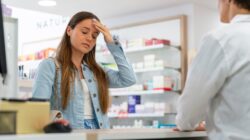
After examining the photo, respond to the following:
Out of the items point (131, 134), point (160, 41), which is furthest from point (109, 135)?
point (160, 41)

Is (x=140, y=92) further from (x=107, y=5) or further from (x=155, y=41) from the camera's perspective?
(x=107, y=5)

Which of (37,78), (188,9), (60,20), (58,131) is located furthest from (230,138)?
(60,20)

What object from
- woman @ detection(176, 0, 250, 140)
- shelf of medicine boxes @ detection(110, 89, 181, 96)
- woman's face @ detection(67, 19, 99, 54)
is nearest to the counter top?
woman @ detection(176, 0, 250, 140)

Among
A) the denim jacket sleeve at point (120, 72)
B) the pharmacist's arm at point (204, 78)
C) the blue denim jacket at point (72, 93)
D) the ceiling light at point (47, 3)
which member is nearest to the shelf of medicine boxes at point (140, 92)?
the ceiling light at point (47, 3)

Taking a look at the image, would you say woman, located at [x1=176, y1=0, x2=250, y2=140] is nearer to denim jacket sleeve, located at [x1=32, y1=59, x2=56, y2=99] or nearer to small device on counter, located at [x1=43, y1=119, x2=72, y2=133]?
small device on counter, located at [x1=43, y1=119, x2=72, y2=133]

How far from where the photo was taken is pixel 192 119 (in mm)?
1450

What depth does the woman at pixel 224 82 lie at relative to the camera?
1.33 m

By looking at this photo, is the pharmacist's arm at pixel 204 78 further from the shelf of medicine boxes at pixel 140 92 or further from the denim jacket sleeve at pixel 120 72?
the shelf of medicine boxes at pixel 140 92

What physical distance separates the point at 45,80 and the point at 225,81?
0.87m

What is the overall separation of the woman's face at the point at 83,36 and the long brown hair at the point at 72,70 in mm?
23

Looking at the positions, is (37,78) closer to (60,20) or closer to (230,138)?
(230,138)

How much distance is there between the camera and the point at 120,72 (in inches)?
90.1

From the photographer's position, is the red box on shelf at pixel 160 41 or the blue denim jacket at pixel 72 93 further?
the red box on shelf at pixel 160 41

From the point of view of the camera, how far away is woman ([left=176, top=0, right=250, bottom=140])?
52.6 inches
